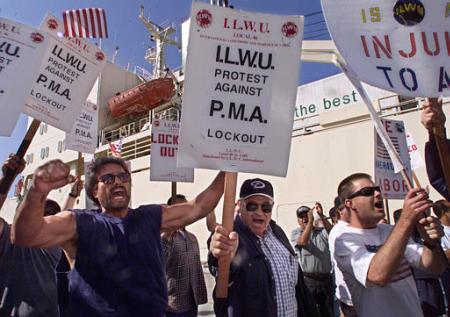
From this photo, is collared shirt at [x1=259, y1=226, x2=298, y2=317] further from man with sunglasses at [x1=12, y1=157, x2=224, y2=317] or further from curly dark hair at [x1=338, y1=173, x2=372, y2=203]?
man with sunglasses at [x1=12, y1=157, x2=224, y2=317]

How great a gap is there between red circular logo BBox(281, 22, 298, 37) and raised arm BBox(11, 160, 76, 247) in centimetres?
150

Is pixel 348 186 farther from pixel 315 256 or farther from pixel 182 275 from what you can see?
pixel 315 256

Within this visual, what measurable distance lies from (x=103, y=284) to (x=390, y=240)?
1.60 meters

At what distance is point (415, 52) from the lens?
2.21 meters

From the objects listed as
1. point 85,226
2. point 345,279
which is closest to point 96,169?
point 85,226

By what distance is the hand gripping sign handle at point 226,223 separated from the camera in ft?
7.16

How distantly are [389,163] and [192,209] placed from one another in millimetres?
2876

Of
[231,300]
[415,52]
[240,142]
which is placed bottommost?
[231,300]

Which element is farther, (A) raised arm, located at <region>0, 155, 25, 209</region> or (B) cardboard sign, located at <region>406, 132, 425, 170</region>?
(B) cardboard sign, located at <region>406, 132, 425, 170</region>

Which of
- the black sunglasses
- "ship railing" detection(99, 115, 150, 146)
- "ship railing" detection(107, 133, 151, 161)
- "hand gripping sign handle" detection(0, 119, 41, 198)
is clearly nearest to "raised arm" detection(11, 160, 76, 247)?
"hand gripping sign handle" detection(0, 119, 41, 198)

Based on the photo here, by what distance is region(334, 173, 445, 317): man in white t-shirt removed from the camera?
2.07 metres

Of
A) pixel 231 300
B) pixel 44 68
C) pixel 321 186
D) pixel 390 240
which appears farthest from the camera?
pixel 321 186

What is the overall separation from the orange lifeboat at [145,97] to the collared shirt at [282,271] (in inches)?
854

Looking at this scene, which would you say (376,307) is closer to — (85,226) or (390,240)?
(390,240)
